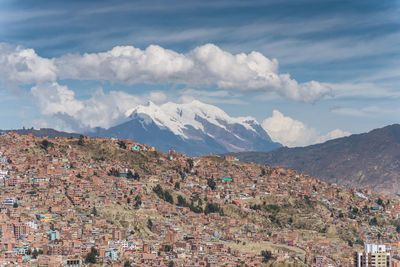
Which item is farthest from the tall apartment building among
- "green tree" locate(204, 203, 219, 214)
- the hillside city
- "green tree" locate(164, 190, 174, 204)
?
"green tree" locate(164, 190, 174, 204)

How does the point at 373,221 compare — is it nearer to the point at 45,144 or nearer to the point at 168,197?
the point at 168,197

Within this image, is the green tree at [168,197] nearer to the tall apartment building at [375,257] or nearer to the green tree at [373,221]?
the green tree at [373,221]

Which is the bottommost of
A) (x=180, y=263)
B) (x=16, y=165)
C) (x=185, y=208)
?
(x=180, y=263)

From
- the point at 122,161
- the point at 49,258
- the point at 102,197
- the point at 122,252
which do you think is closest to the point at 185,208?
the point at 102,197

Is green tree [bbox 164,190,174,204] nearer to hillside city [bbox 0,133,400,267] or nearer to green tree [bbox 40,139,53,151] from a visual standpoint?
hillside city [bbox 0,133,400,267]

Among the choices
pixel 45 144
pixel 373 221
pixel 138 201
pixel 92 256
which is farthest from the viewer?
pixel 45 144

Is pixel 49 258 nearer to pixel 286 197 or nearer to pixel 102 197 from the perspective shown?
pixel 102 197

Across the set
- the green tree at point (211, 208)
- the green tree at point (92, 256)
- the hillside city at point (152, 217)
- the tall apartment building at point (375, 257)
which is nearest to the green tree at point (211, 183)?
the hillside city at point (152, 217)

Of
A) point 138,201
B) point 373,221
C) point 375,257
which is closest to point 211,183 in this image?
point 138,201
